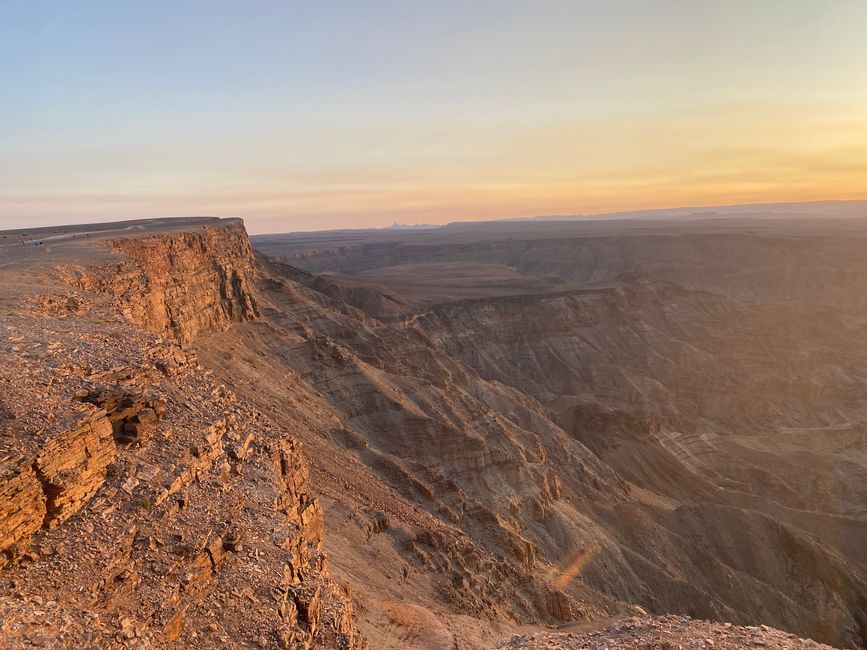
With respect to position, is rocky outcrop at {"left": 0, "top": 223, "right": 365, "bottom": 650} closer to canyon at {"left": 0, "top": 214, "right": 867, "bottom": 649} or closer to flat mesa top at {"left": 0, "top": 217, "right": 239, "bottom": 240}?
canyon at {"left": 0, "top": 214, "right": 867, "bottom": 649}

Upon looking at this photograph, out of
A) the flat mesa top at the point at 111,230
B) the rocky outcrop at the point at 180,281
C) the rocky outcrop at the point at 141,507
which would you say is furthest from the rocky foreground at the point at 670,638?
the flat mesa top at the point at 111,230

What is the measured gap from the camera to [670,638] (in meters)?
12.7

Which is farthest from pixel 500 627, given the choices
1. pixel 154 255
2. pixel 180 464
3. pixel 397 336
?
pixel 397 336

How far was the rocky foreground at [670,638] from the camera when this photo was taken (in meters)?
12.3

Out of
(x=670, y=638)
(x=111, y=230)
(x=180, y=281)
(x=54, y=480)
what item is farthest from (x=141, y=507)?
(x=111, y=230)

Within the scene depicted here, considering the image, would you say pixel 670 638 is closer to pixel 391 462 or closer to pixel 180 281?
pixel 391 462

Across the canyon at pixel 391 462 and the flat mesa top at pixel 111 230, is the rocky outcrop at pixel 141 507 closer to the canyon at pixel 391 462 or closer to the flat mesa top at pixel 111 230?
the canyon at pixel 391 462

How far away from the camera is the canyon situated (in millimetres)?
10172

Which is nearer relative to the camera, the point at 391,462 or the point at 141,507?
the point at 141,507

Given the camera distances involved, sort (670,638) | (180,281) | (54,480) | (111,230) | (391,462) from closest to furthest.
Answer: (54,480)
(670,638)
(391,462)
(180,281)
(111,230)

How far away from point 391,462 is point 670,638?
60.1 ft

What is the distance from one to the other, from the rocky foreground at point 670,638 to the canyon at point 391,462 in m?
0.23

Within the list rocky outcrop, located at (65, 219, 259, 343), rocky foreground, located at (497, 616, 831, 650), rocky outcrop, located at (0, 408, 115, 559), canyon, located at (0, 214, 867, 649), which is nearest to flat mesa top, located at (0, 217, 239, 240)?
canyon, located at (0, 214, 867, 649)

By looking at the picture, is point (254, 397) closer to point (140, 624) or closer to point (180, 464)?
point (180, 464)
